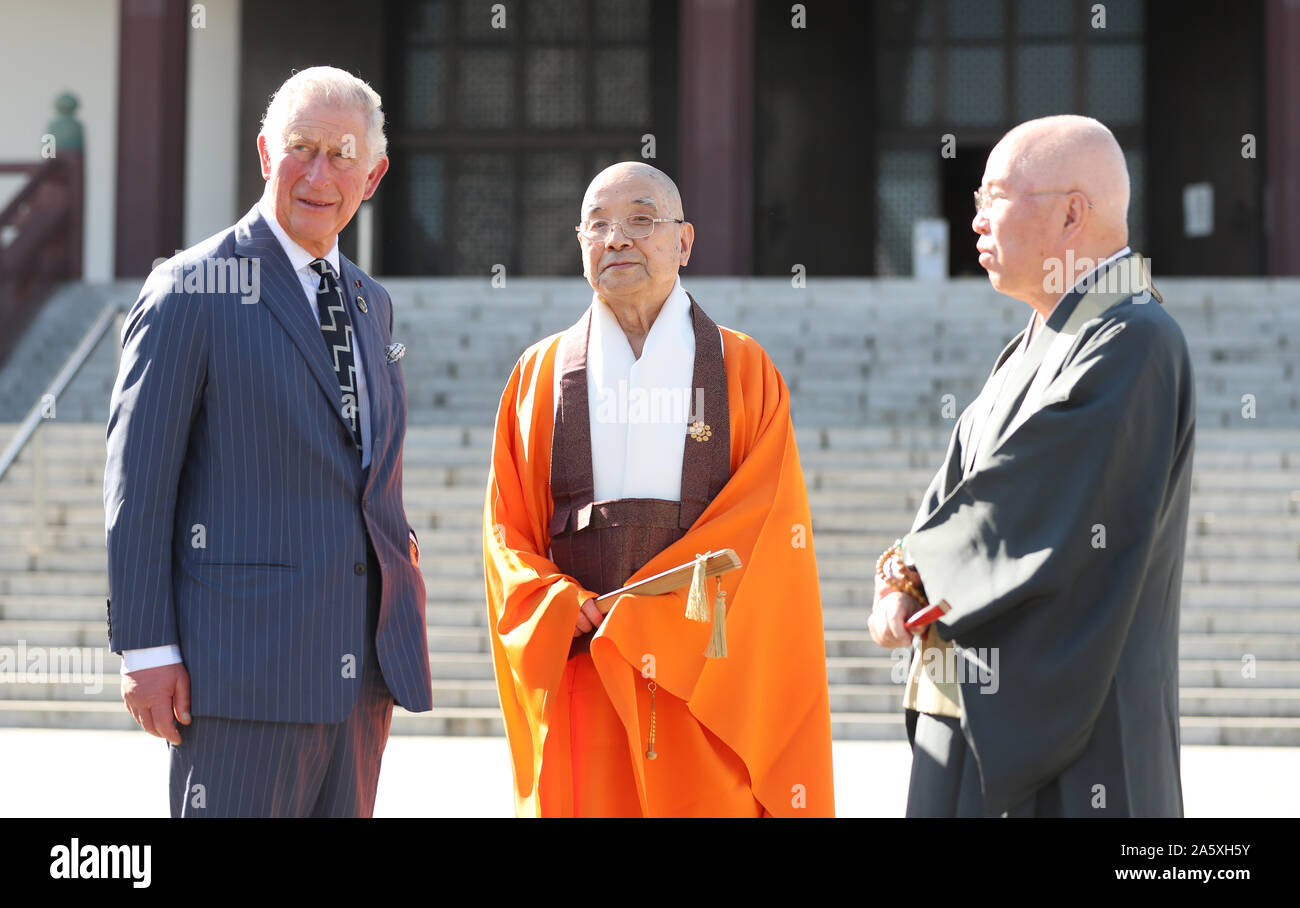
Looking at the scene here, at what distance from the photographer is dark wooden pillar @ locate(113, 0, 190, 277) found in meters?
13.2

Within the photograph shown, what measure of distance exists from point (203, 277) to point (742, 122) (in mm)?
10549

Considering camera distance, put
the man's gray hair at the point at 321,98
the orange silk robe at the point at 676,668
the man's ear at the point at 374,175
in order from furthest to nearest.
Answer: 1. the orange silk robe at the point at 676,668
2. the man's ear at the point at 374,175
3. the man's gray hair at the point at 321,98

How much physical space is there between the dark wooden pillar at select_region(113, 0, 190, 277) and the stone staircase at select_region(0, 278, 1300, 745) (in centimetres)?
249

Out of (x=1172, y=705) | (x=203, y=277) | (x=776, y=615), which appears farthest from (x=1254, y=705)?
(x=203, y=277)

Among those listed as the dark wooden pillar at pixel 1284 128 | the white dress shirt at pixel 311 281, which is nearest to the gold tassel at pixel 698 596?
the white dress shirt at pixel 311 281

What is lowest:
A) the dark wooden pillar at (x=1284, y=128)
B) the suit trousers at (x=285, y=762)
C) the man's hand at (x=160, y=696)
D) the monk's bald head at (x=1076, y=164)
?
the suit trousers at (x=285, y=762)

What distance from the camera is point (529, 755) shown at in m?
3.52

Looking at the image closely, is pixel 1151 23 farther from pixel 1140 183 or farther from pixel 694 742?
pixel 694 742

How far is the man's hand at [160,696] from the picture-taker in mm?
2686

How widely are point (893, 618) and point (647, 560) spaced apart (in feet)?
2.90

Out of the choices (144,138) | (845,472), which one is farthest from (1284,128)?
(144,138)

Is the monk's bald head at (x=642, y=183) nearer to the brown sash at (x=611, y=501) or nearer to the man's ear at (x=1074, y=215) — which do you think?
the brown sash at (x=611, y=501)

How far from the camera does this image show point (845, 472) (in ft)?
28.2

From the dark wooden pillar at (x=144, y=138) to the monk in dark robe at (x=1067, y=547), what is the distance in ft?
38.3
